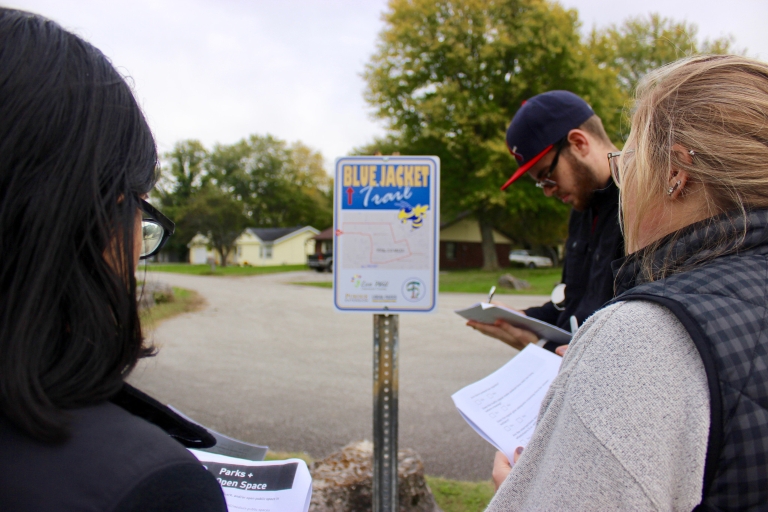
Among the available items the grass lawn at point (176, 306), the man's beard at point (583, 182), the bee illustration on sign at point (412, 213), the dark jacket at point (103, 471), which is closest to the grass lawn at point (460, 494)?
the bee illustration on sign at point (412, 213)

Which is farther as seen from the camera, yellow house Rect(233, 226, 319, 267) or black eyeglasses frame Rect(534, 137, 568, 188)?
yellow house Rect(233, 226, 319, 267)

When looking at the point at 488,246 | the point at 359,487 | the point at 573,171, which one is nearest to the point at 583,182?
the point at 573,171

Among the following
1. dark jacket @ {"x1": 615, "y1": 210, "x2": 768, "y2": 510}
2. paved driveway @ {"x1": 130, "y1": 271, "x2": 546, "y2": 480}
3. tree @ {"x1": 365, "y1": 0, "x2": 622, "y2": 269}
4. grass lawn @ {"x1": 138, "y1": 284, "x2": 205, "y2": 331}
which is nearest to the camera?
dark jacket @ {"x1": 615, "y1": 210, "x2": 768, "y2": 510}

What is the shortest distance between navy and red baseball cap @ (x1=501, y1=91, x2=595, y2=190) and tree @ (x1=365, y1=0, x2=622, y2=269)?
63.9ft

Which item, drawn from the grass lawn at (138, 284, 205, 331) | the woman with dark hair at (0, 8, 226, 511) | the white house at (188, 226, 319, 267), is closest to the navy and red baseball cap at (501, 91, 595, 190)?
the woman with dark hair at (0, 8, 226, 511)

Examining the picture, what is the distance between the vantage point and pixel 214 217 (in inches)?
1276

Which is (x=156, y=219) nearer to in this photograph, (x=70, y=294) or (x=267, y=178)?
(x=70, y=294)

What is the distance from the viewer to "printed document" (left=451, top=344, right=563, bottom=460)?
63.3 inches

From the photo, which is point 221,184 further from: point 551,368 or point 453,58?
point 551,368

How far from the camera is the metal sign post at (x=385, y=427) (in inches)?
96.7

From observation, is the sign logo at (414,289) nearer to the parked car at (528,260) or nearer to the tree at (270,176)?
the parked car at (528,260)

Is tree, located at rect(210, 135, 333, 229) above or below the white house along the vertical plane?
above

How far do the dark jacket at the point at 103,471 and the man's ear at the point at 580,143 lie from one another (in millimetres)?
2198

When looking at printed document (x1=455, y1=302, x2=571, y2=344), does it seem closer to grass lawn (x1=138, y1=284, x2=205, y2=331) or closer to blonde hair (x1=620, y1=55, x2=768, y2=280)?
blonde hair (x1=620, y1=55, x2=768, y2=280)
